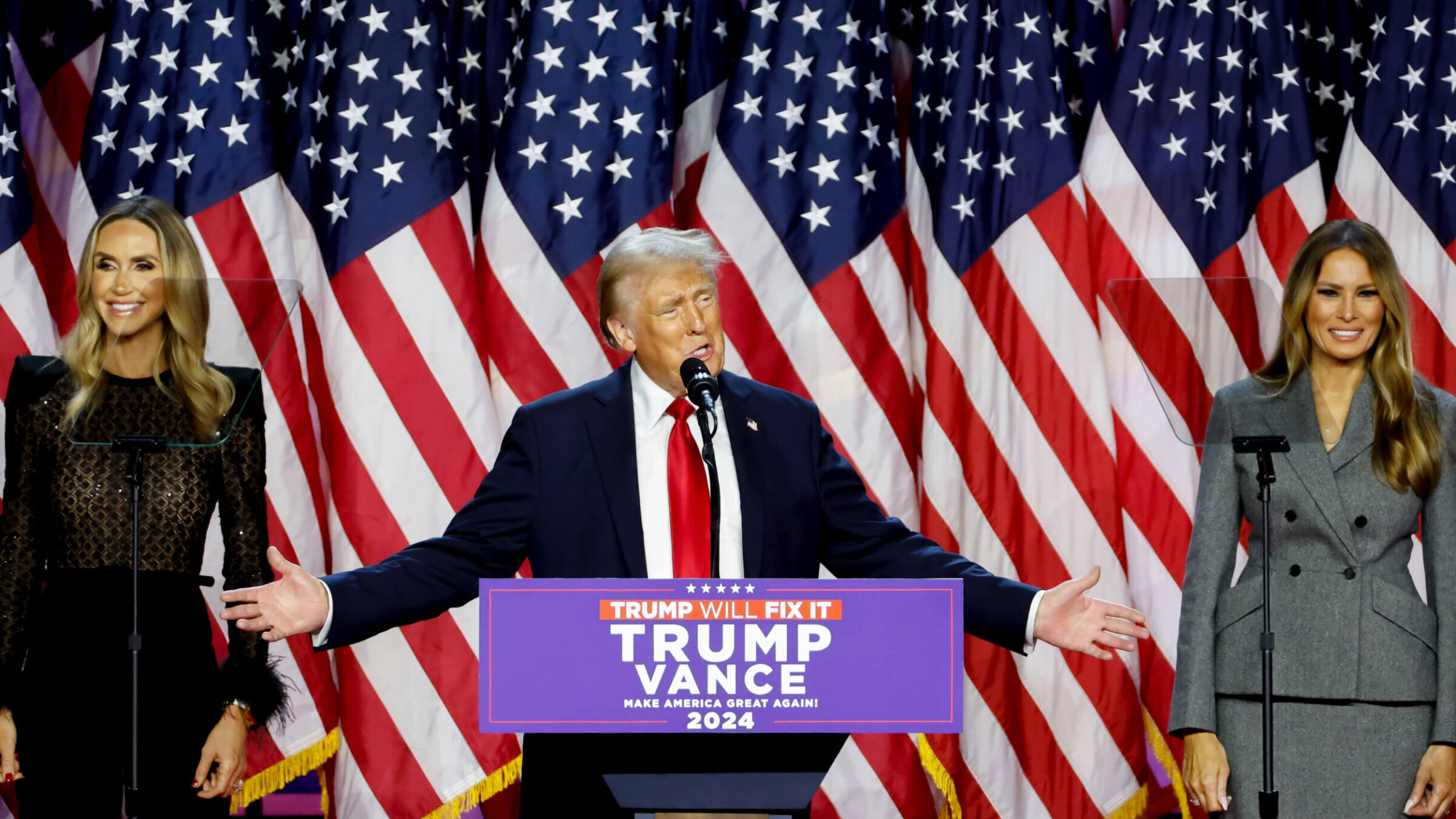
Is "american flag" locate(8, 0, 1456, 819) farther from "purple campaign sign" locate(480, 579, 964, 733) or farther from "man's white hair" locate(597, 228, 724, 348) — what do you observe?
"purple campaign sign" locate(480, 579, 964, 733)

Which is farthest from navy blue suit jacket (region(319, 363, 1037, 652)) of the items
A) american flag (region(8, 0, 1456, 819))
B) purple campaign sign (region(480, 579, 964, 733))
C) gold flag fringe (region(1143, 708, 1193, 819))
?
gold flag fringe (region(1143, 708, 1193, 819))

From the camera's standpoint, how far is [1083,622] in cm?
215

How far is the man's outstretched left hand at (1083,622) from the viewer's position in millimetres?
2135

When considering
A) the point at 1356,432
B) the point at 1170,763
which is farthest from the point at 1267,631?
the point at 1170,763

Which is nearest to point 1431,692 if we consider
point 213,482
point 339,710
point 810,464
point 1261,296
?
point 1261,296

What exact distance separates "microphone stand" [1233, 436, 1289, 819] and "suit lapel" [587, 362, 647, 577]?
3.80ft

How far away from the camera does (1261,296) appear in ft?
9.08

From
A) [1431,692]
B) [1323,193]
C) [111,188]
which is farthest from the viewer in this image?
[1323,193]

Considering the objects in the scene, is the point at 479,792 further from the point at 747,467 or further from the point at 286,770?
the point at 747,467

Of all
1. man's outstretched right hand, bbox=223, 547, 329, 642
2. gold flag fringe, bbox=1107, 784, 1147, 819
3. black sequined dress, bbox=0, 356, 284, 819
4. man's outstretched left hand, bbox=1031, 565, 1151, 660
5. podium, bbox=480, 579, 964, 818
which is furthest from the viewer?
gold flag fringe, bbox=1107, 784, 1147, 819

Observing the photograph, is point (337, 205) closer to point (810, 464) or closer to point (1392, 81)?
point (810, 464)

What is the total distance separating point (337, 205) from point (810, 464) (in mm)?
2127

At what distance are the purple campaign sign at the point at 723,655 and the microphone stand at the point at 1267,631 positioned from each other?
109cm

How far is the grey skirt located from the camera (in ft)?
8.89
